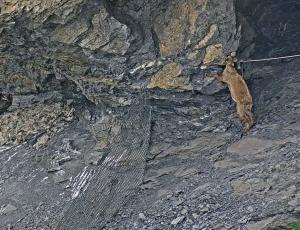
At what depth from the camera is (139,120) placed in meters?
6.24

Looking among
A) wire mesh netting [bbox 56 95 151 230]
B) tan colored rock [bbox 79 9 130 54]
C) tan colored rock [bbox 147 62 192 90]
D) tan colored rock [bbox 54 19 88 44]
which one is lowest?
wire mesh netting [bbox 56 95 151 230]

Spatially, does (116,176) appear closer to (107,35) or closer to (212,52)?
(107,35)

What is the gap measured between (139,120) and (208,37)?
1357mm

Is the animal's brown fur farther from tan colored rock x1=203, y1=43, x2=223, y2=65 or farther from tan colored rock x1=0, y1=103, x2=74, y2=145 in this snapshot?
tan colored rock x1=0, y1=103, x2=74, y2=145

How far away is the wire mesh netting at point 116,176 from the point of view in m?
5.50

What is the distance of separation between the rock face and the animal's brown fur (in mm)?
119

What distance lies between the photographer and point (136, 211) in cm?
548

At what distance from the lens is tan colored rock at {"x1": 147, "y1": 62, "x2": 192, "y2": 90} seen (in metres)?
5.98

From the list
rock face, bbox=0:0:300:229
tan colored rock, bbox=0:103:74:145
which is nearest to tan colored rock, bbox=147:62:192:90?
rock face, bbox=0:0:300:229

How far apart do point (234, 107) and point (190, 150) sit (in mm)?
829

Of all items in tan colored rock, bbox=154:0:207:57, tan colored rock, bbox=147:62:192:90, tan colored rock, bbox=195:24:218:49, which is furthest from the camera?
tan colored rock, bbox=147:62:192:90

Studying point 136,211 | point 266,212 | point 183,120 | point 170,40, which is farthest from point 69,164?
point 266,212

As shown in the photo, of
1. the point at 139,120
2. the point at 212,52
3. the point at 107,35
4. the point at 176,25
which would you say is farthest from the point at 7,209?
the point at 212,52

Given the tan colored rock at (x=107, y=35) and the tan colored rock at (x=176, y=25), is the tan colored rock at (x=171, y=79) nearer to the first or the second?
the tan colored rock at (x=176, y=25)
